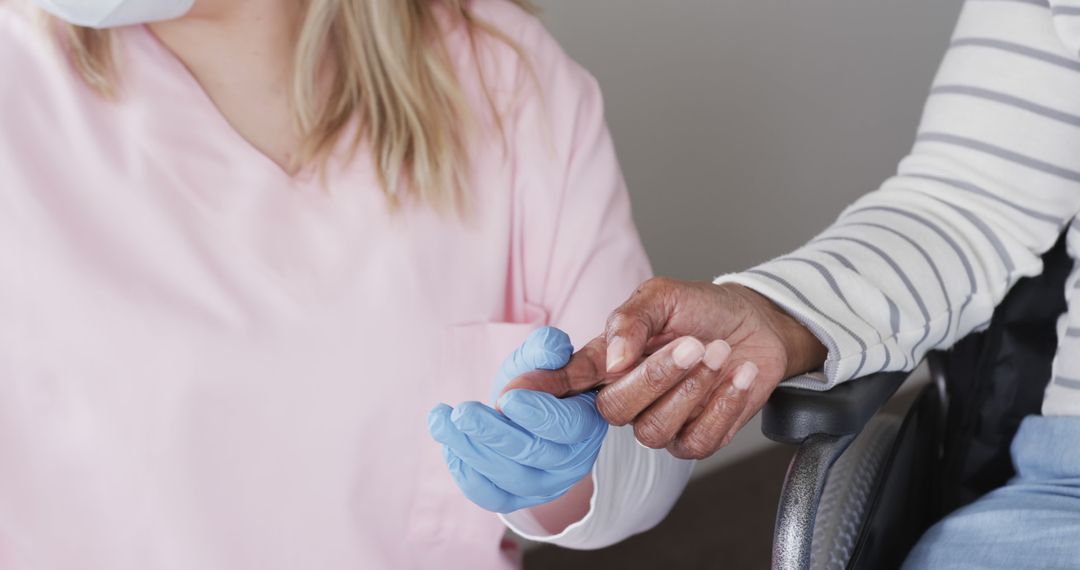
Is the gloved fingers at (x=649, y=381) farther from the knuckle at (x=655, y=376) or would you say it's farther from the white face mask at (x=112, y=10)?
the white face mask at (x=112, y=10)

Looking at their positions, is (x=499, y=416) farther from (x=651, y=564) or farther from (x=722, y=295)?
(x=651, y=564)

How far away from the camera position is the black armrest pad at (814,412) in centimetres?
73

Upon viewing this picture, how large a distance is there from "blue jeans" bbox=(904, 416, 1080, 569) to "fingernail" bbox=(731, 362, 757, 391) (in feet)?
0.64

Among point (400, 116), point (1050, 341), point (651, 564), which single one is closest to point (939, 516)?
point (1050, 341)

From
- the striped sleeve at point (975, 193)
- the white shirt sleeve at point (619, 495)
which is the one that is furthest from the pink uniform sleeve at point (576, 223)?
the striped sleeve at point (975, 193)

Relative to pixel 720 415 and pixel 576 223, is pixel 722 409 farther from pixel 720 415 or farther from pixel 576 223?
pixel 576 223

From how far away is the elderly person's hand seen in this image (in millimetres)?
663

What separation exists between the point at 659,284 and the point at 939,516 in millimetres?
403

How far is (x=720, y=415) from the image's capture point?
70cm

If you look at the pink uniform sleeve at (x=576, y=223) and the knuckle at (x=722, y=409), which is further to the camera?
the pink uniform sleeve at (x=576, y=223)

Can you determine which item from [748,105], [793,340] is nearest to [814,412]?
[793,340]

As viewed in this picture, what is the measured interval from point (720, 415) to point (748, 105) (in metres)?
1.04

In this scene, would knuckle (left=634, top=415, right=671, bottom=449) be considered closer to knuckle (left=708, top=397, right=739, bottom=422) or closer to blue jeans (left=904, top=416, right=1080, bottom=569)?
knuckle (left=708, top=397, right=739, bottom=422)

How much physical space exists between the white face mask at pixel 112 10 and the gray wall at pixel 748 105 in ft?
2.08
